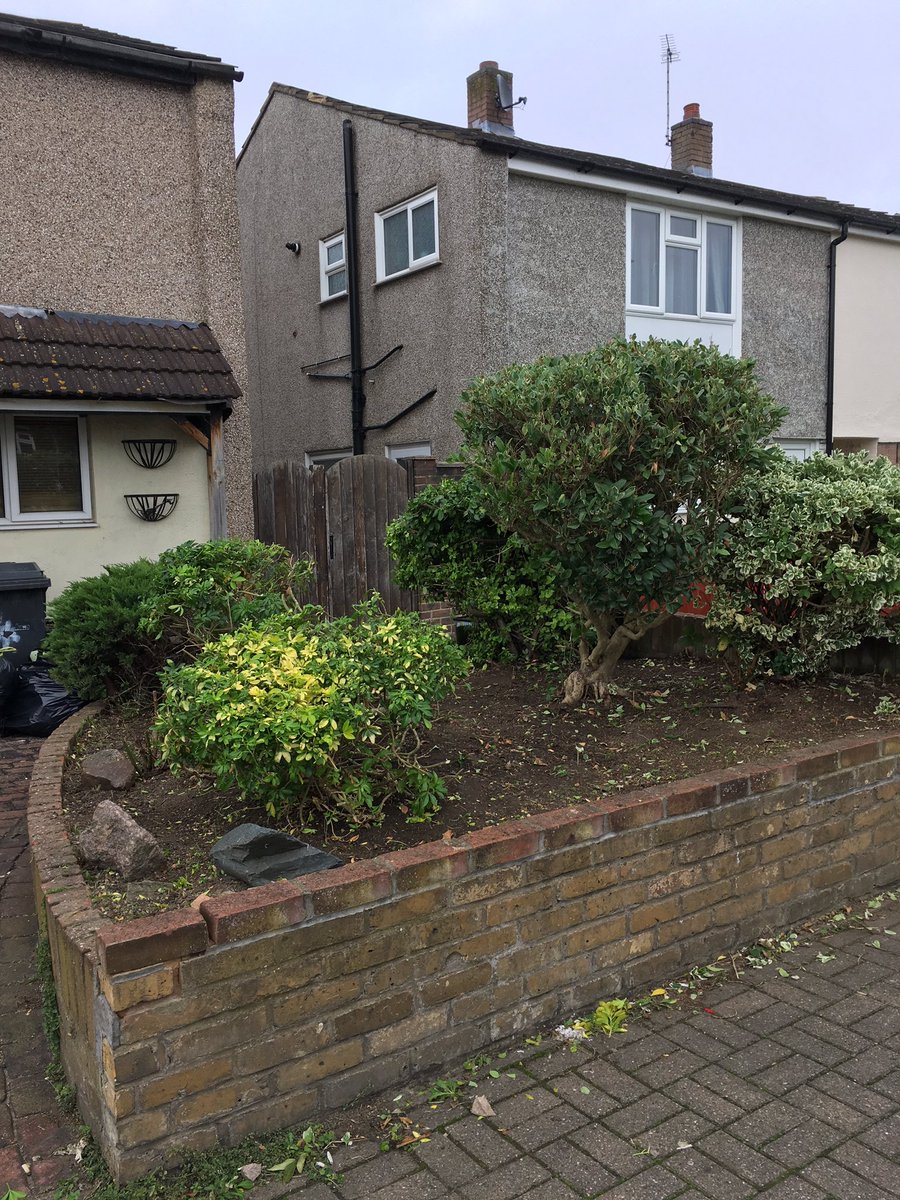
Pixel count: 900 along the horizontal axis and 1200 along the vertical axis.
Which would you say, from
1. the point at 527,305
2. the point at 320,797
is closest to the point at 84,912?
the point at 320,797

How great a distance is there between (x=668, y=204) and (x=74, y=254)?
7559 millimetres

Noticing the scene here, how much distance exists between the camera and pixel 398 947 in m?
2.96

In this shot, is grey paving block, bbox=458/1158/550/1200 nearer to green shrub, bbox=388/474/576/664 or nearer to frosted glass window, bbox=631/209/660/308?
green shrub, bbox=388/474/576/664

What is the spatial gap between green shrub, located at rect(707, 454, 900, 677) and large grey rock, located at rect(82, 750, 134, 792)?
3205mm

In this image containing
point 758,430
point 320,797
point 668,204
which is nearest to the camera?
point 320,797

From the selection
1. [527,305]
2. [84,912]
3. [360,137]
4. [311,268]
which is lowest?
[84,912]

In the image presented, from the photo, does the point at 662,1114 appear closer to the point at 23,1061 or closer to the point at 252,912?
the point at 252,912

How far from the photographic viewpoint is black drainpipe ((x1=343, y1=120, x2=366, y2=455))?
1288 centimetres

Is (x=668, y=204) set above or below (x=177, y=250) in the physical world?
above

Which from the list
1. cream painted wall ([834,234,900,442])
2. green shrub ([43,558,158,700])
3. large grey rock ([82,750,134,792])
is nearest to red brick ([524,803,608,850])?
large grey rock ([82,750,134,792])

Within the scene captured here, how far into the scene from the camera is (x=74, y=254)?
8.95 m

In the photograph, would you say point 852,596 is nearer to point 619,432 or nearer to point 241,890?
point 619,432

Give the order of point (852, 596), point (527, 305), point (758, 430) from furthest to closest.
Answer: point (527, 305) → point (852, 596) → point (758, 430)

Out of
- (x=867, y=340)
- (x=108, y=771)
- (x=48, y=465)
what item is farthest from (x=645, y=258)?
(x=108, y=771)
